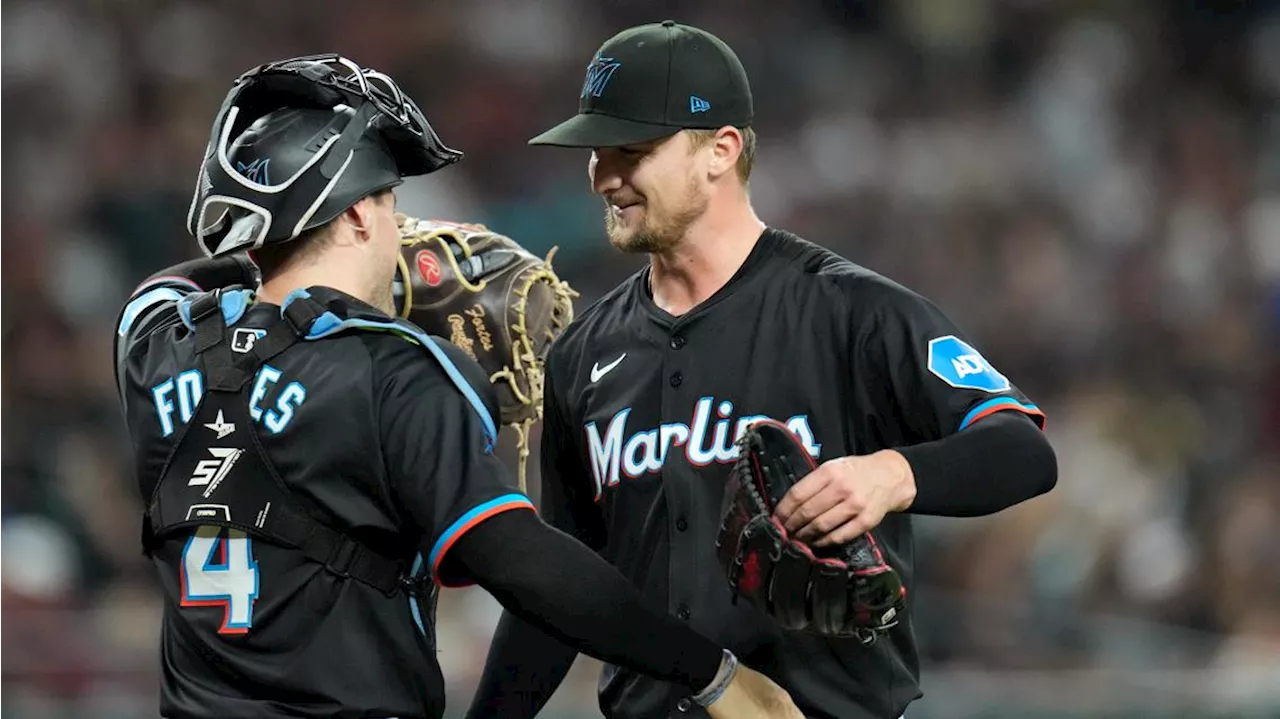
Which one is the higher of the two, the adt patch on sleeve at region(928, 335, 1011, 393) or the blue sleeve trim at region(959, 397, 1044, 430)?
the adt patch on sleeve at region(928, 335, 1011, 393)

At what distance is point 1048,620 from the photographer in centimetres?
583

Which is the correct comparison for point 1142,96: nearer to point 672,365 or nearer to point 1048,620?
point 1048,620

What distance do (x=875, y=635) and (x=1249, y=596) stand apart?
4840 millimetres

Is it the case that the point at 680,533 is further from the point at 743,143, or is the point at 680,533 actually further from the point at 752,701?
the point at 743,143

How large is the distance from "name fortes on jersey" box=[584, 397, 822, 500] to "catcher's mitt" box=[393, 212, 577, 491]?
27cm

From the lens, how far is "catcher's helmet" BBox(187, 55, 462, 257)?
248 cm

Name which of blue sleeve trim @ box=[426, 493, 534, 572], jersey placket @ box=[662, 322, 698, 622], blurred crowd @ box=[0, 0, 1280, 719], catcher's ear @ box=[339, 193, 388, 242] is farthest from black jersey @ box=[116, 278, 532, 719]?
blurred crowd @ box=[0, 0, 1280, 719]

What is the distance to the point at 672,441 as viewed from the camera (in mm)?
2912

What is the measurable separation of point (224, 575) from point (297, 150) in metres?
0.62

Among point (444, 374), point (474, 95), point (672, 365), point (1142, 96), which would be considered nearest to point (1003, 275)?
point (1142, 96)

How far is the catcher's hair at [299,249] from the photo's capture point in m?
2.53

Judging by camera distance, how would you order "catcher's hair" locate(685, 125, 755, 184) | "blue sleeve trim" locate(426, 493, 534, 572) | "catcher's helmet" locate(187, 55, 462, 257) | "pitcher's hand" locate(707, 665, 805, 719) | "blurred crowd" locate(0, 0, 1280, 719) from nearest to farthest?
"blue sleeve trim" locate(426, 493, 534, 572) < "catcher's helmet" locate(187, 55, 462, 257) < "pitcher's hand" locate(707, 665, 805, 719) < "catcher's hair" locate(685, 125, 755, 184) < "blurred crowd" locate(0, 0, 1280, 719)

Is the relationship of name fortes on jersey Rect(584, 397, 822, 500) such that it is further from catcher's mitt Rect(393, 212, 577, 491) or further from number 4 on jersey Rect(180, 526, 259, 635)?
number 4 on jersey Rect(180, 526, 259, 635)

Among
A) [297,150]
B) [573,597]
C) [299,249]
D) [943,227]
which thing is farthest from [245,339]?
[943,227]
